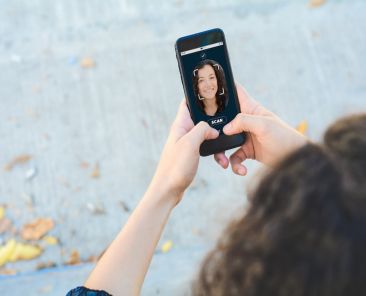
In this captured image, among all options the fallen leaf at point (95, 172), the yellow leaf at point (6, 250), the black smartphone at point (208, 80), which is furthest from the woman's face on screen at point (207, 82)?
the yellow leaf at point (6, 250)

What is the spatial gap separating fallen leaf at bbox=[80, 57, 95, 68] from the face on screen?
1.27m

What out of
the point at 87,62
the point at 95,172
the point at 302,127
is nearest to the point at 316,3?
the point at 302,127

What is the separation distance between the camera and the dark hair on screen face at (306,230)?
2.92ft

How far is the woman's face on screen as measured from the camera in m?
1.83

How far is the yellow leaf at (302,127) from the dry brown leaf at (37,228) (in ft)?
4.45

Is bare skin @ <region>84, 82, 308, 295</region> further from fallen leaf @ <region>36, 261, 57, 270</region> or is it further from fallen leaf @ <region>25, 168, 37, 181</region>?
fallen leaf @ <region>25, 168, 37, 181</region>

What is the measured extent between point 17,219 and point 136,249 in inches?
46.7

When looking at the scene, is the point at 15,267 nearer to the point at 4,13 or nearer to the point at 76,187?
the point at 76,187

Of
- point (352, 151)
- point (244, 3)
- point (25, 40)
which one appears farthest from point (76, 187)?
point (352, 151)

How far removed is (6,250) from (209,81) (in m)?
1.25

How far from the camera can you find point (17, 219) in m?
2.45

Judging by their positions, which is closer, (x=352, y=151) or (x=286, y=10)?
(x=352, y=151)

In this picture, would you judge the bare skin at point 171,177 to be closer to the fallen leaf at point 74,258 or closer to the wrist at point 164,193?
the wrist at point 164,193

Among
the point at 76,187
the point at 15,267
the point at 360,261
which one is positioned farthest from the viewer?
the point at 76,187
